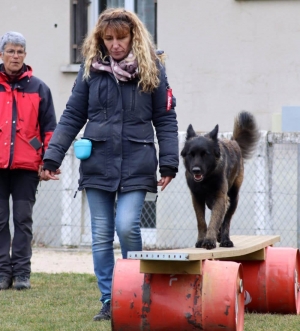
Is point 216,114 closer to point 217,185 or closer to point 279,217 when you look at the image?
point 279,217

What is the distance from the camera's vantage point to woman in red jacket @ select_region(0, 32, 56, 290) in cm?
661

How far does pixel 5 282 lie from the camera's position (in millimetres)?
6711

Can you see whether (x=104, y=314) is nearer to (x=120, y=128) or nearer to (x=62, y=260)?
(x=120, y=128)

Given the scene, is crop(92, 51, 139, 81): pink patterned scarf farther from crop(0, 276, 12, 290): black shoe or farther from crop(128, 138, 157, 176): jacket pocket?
crop(0, 276, 12, 290): black shoe

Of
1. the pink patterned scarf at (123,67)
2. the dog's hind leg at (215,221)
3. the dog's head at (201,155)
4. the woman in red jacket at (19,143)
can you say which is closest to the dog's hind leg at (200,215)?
the dog's hind leg at (215,221)

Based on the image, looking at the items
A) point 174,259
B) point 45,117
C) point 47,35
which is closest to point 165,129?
point 174,259

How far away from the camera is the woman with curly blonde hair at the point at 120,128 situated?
501cm

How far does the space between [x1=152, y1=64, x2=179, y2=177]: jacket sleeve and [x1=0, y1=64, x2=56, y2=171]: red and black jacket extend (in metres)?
1.79

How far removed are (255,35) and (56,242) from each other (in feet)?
12.5

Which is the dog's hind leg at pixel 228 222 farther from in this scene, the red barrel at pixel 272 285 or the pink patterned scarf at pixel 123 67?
the pink patterned scarf at pixel 123 67

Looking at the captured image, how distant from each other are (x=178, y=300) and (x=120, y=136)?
1170mm

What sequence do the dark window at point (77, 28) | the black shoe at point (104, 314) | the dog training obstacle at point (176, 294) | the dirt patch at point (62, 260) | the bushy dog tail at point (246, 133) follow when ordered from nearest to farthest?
1. the dog training obstacle at point (176, 294)
2. the black shoe at point (104, 314)
3. the bushy dog tail at point (246, 133)
4. the dirt patch at point (62, 260)
5. the dark window at point (77, 28)

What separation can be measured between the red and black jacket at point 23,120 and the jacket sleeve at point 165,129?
179 centimetres

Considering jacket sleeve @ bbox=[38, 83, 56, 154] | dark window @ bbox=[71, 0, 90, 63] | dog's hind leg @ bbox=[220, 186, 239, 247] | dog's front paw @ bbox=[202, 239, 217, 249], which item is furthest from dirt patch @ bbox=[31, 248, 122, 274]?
dog's front paw @ bbox=[202, 239, 217, 249]
